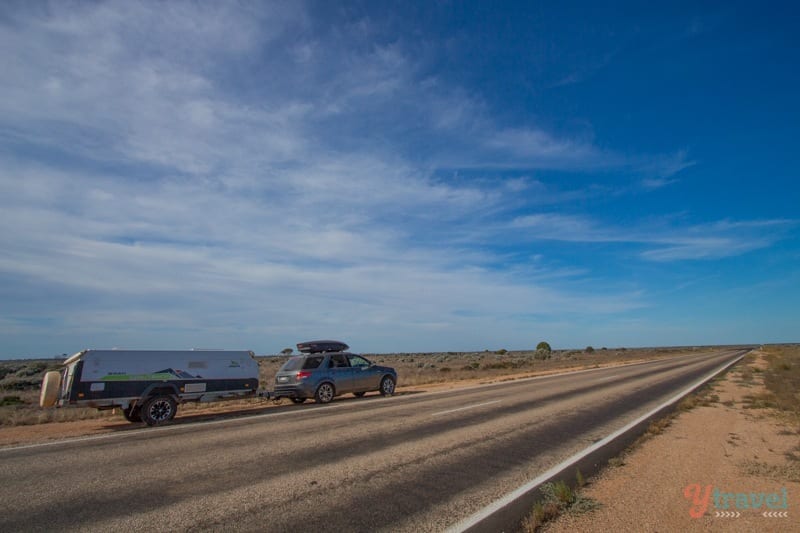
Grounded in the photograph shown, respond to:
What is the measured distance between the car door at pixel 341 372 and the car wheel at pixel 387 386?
1.61 metres

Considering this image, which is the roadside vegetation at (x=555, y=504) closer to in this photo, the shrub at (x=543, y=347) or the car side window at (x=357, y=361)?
the car side window at (x=357, y=361)

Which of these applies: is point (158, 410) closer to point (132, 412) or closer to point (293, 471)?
point (132, 412)

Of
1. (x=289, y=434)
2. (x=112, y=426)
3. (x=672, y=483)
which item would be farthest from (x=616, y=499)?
(x=112, y=426)

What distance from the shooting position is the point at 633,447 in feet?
27.1

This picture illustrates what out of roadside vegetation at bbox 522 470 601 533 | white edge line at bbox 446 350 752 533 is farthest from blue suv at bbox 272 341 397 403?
roadside vegetation at bbox 522 470 601 533

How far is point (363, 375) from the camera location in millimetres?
17562

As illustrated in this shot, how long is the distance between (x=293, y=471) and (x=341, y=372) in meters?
10.1

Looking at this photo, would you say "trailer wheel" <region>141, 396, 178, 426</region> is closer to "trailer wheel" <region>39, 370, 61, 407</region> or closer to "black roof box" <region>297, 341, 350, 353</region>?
"trailer wheel" <region>39, 370, 61, 407</region>

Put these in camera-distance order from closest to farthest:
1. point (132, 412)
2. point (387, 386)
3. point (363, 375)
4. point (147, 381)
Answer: point (132, 412) < point (147, 381) < point (363, 375) < point (387, 386)

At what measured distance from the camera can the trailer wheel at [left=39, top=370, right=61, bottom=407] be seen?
422 inches

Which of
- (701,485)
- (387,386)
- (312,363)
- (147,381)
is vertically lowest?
(701,485)

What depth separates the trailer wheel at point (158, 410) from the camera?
11.7 meters

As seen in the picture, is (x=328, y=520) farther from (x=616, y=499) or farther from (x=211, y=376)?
(x=211, y=376)

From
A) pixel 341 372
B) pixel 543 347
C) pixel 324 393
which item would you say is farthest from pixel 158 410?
pixel 543 347
